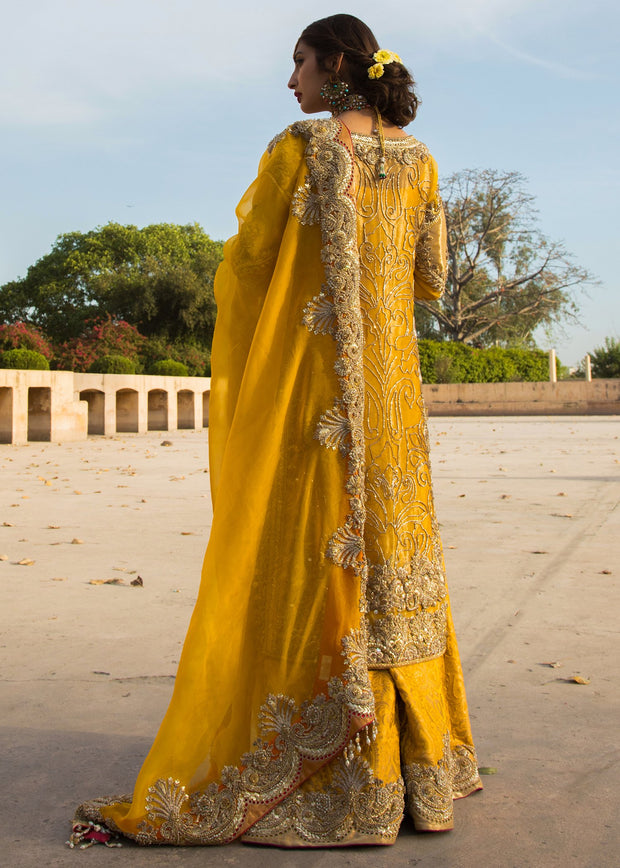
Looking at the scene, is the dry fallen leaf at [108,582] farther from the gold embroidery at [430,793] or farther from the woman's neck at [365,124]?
the woman's neck at [365,124]

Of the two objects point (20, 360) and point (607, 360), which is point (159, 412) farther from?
point (607, 360)

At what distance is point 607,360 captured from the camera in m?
40.7

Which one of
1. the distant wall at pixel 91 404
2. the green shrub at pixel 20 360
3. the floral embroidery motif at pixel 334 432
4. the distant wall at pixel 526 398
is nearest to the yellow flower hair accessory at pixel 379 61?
the floral embroidery motif at pixel 334 432

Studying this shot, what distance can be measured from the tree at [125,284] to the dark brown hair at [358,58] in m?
37.3

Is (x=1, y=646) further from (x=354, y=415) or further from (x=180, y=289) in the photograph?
(x=180, y=289)

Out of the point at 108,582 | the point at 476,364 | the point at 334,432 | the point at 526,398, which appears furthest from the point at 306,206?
the point at 476,364

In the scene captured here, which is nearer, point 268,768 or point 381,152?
point 268,768

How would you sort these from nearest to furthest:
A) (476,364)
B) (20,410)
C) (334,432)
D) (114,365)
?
(334,432) < (20,410) < (114,365) < (476,364)

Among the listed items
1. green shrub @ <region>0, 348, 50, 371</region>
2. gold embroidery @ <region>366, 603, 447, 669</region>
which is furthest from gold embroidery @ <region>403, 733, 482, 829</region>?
green shrub @ <region>0, 348, 50, 371</region>

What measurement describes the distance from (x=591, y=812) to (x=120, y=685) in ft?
5.85

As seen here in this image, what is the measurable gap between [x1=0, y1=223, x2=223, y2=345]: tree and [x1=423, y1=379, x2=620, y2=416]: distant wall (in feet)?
37.1

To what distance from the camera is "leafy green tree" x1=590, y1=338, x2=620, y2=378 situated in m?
39.9

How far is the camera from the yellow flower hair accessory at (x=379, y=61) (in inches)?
95.4

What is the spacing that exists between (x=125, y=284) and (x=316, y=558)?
136 feet
